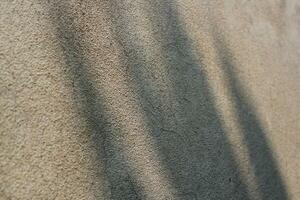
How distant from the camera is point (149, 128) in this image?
1347 mm

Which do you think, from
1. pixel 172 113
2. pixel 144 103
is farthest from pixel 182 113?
pixel 144 103

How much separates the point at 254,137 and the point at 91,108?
0.80m

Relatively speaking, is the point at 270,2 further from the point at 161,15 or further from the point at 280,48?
the point at 161,15

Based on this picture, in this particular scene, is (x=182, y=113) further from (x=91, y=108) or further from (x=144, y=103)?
(x=91, y=108)

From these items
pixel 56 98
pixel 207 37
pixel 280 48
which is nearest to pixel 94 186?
pixel 56 98

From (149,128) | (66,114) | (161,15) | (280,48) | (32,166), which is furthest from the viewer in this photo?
(280,48)

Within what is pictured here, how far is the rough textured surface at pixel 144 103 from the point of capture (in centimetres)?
105

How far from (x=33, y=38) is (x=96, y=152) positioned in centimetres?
31

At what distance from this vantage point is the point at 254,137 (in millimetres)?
1774

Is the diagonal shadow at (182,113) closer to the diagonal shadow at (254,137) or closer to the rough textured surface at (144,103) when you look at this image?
the rough textured surface at (144,103)

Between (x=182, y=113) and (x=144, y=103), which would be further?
(x=182, y=113)

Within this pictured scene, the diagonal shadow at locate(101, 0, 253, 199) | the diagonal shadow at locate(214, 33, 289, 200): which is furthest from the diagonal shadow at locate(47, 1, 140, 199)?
the diagonal shadow at locate(214, 33, 289, 200)

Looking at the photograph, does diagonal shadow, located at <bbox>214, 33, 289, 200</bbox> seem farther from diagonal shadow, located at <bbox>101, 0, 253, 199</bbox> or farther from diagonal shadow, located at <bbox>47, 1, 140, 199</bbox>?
diagonal shadow, located at <bbox>47, 1, 140, 199</bbox>

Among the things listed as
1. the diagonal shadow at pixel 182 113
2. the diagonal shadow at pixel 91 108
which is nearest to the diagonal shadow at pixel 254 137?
the diagonal shadow at pixel 182 113
